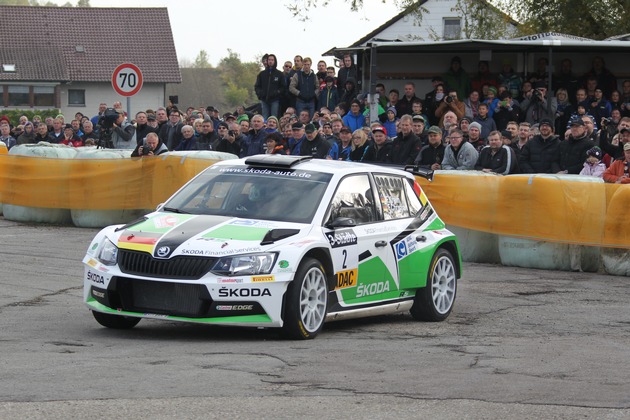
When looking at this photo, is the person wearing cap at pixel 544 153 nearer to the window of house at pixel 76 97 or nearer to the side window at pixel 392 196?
the side window at pixel 392 196

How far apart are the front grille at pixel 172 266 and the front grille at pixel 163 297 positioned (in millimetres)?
79

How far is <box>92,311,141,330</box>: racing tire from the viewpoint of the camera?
10.8 m

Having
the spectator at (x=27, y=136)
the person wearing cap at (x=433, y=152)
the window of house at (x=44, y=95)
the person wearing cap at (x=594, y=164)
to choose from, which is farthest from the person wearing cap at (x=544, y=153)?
the window of house at (x=44, y=95)

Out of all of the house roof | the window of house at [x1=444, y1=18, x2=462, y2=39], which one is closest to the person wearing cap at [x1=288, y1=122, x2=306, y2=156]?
the window of house at [x1=444, y1=18, x2=462, y2=39]

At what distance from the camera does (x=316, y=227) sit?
10.9m

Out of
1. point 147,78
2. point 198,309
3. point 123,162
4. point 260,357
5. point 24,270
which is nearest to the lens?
point 260,357

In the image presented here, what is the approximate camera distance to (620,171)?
17.8m

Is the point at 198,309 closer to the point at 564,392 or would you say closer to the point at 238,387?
the point at 238,387

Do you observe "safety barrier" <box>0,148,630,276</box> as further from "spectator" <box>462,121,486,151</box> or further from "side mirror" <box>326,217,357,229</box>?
"side mirror" <box>326,217,357,229</box>

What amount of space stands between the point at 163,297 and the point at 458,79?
16266 mm

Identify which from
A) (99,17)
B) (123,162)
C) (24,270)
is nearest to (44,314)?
Result: (24,270)

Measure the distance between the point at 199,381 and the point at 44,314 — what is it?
13.1ft

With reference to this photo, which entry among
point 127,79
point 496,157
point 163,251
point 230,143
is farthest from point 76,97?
point 163,251

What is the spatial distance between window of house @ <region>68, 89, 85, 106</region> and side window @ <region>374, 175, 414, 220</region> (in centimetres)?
7404
